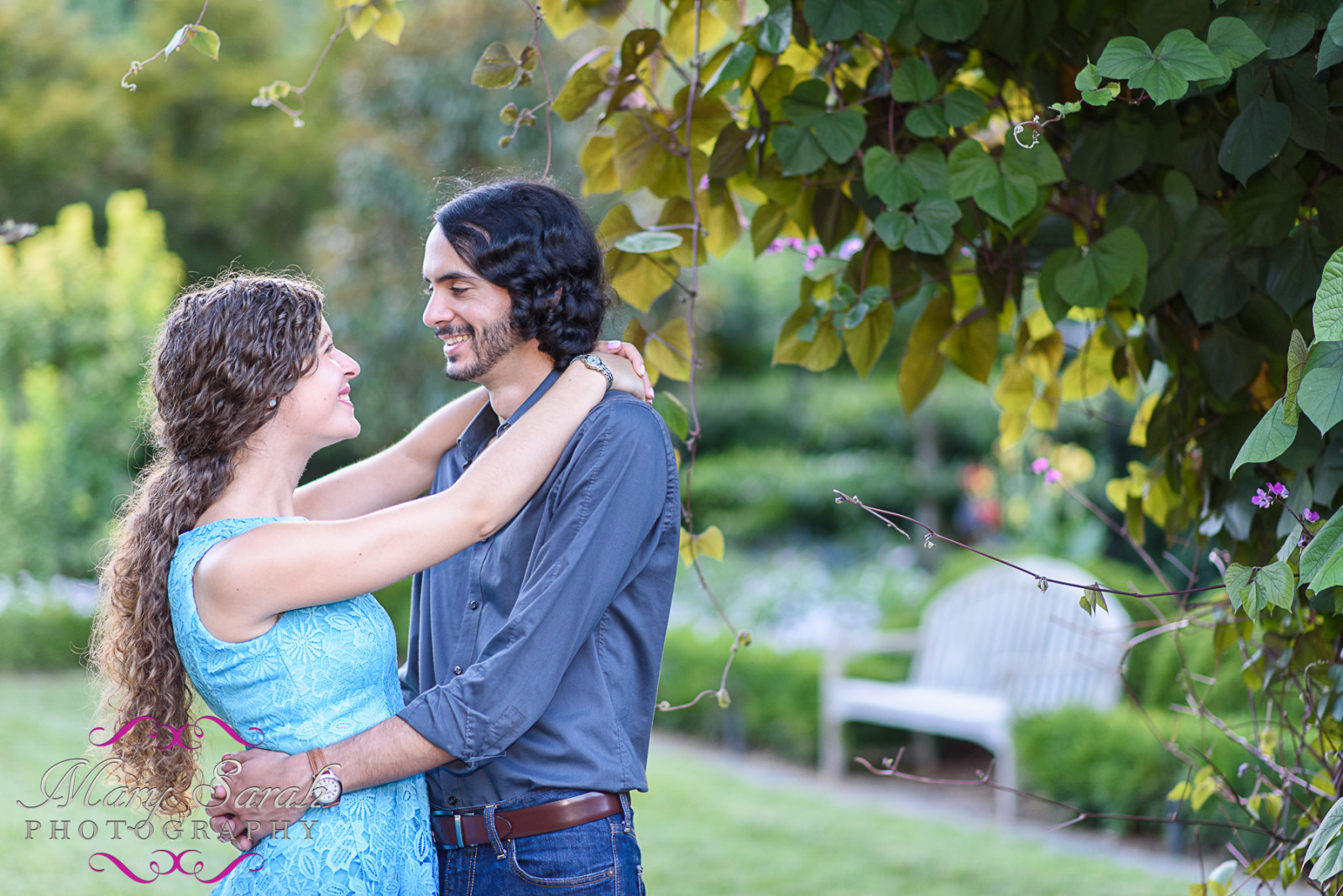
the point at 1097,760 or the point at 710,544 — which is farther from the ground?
the point at 710,544

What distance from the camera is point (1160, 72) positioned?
4.65ft

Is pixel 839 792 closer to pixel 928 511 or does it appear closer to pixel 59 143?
pixel 928 511

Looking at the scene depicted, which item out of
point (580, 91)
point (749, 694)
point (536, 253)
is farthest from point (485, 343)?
point (749, 694)

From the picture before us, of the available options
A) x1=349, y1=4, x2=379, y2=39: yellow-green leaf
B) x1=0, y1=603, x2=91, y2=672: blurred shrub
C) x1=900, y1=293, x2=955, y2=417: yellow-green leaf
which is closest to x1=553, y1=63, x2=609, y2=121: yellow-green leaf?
x1=349, y1=4, x2=379, y2=39: yellow-green leaf

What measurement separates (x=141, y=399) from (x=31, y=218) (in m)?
14.6

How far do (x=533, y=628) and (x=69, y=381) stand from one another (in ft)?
32.6

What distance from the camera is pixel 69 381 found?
10.1 m

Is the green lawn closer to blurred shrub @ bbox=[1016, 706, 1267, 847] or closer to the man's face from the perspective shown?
blurred shrub @ bbox=[1016, 706, 1267, 847]

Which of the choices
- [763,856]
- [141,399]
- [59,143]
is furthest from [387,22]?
[59,143]

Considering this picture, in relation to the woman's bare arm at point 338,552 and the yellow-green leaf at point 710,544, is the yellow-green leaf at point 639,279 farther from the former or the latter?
the woman's bare arm at point 338,552

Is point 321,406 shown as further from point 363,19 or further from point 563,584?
point 363,19

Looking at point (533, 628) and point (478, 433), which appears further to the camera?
point (478, 433)

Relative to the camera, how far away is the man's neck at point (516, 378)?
6.09 ft

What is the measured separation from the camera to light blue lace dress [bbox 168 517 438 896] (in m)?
1.51
